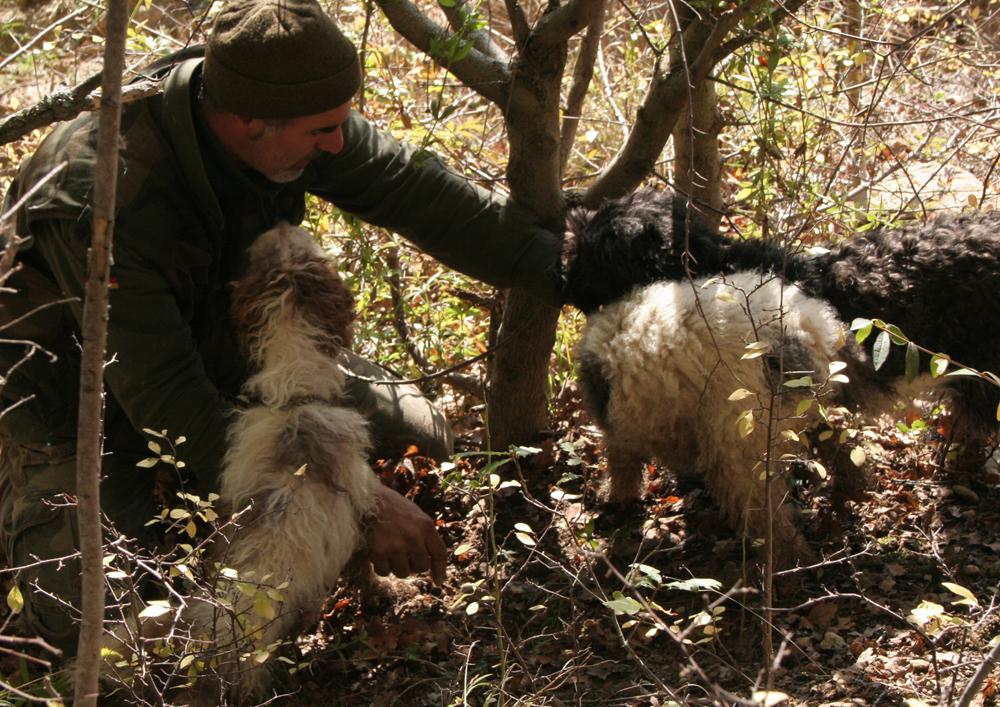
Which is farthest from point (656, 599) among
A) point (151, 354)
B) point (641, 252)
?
point (151, 354)

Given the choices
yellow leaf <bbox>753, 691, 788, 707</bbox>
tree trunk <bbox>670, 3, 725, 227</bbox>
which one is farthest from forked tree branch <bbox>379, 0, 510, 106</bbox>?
yellow leaf <bbox>753, 691, 788, 707</bbox>

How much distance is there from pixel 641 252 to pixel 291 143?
4.42 feet

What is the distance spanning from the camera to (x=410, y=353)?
4.62 meters

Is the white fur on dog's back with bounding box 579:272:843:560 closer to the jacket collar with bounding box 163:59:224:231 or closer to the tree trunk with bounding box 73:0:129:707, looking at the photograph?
the jacket collar with bounding box 163:59:224:231

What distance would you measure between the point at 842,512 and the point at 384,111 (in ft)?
12.0

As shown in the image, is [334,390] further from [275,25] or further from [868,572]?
[868,572]

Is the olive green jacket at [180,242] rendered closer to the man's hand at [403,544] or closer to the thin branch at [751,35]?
the man's hand at [403,544]

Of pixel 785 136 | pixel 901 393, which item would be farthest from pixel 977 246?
pixel 785 136

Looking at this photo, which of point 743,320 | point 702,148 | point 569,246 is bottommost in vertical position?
point 743,320

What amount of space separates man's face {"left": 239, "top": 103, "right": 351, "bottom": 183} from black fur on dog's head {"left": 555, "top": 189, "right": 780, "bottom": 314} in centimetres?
99

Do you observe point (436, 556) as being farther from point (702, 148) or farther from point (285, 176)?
point (702, 148)

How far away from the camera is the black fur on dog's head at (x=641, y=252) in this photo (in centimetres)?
289

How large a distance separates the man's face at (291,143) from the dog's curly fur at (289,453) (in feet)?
0.82

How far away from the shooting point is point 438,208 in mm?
3314
